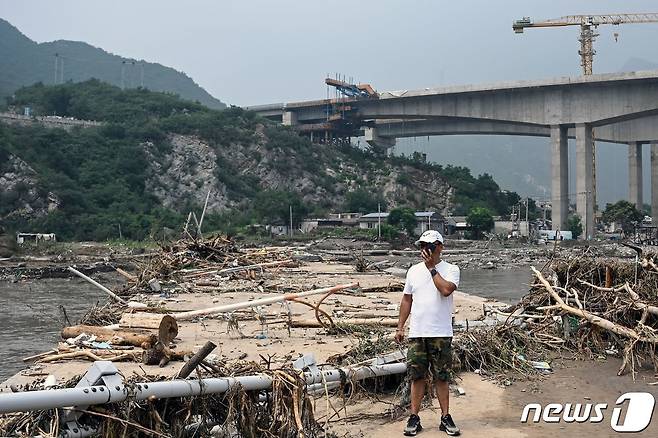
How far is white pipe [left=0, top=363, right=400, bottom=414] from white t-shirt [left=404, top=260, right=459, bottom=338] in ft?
3.05

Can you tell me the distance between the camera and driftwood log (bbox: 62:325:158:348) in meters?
8.89

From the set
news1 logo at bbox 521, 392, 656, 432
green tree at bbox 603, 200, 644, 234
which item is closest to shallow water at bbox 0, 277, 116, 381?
news1 logo at bbox 521, 392, 656, 432

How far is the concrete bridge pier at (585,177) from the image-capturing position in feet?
175

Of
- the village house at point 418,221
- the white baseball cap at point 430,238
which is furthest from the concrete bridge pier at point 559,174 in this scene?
the white baseball cap at point 430,238

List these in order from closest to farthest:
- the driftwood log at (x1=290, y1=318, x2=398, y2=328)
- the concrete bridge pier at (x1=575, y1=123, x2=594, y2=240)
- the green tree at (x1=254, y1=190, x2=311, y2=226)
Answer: the driftwood log at (x1=290, y1=318, x2=398, y2=328)
the concrete bridge pier at (x1=575, y1=123, x2=594, y2=240)
the green tree at (x1=254, y1=190, x2=311, y2=226)

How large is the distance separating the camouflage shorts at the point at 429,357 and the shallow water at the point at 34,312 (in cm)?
599

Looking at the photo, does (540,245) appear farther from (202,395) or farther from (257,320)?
(202,395)

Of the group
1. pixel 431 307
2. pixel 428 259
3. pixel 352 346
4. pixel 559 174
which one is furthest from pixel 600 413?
pixel 559 174

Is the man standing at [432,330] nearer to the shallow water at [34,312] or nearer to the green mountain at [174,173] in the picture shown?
the shallow water at [34,312]

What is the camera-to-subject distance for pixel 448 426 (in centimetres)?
525

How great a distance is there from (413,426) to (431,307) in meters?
0.90

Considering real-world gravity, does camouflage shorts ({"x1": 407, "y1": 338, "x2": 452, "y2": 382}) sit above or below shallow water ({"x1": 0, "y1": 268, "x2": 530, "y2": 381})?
above

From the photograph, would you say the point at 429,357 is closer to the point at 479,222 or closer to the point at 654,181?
the point at 479,222

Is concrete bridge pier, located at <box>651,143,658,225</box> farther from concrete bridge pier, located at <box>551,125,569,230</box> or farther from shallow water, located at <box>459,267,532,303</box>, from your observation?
shallow water, located at <box>459,267,532,303</box>
